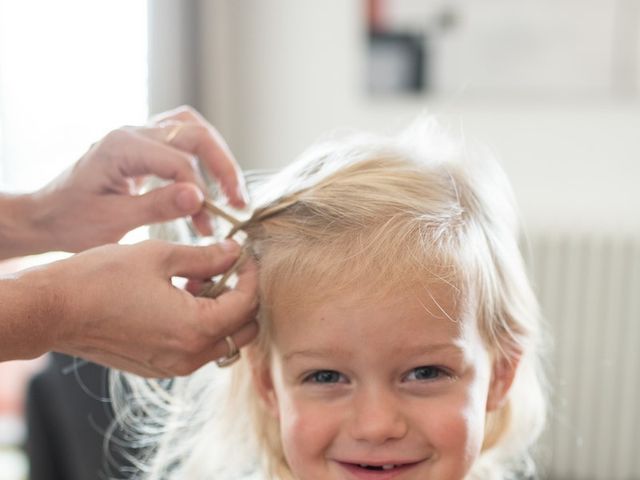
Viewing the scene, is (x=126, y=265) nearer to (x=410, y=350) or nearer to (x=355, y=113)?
(x=410, y=350)

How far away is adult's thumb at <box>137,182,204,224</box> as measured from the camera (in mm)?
1229

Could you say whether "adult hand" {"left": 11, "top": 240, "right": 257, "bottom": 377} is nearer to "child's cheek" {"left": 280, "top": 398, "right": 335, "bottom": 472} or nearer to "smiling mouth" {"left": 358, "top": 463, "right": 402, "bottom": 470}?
"child's cheek" {"left": 280, "top": 398, "right": 335, "bottom": 472}

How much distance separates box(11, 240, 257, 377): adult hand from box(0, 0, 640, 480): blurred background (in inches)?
73.6

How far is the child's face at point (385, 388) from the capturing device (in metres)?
1.09

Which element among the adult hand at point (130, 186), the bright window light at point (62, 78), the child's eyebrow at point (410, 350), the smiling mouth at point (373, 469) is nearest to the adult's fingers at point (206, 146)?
the adult hand at point (130, 186)

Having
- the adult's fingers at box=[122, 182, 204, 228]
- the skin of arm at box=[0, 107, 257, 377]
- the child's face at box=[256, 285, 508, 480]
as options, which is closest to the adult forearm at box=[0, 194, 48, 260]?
the skin of arm at box=[0, 107, 257, 377]

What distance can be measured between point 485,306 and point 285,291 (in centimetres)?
28

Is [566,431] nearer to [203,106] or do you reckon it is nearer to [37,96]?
[203,106]

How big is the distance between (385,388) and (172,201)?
0.41m

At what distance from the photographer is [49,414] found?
2273mm

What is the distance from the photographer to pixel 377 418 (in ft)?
3.54

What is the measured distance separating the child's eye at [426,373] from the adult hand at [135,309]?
9.2 inches

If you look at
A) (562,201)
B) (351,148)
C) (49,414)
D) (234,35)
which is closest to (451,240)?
(351,148)

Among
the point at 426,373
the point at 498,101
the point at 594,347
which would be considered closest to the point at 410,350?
the point at 426,373
